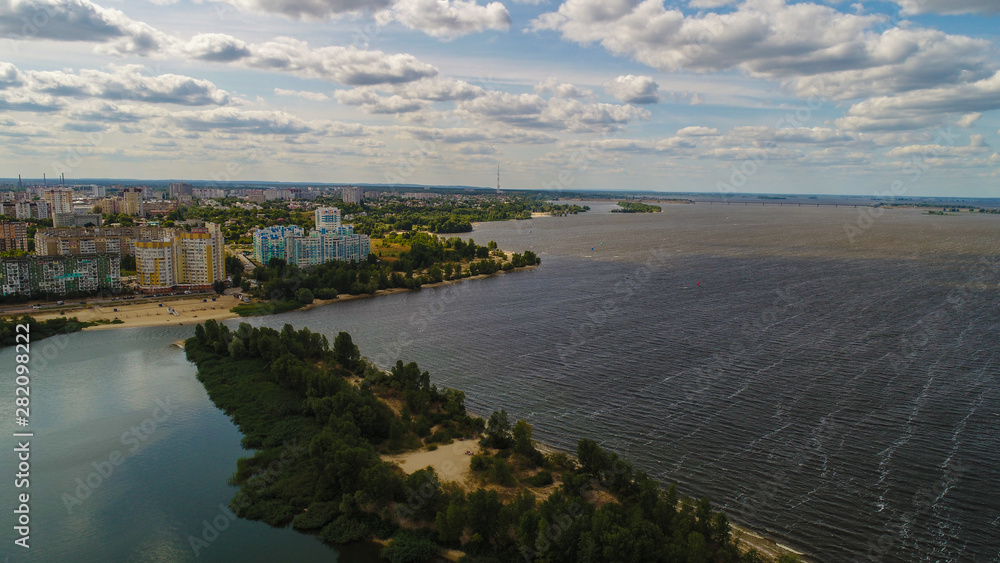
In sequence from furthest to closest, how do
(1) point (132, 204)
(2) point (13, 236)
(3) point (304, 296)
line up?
(1) point (132, 204)
(2) point (13, 236)
(3) point (304, 296)

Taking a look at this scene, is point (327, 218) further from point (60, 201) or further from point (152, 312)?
point (60, 201)

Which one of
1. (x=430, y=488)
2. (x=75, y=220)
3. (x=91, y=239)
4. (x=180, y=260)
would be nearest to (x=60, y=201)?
(x=75, y=220)

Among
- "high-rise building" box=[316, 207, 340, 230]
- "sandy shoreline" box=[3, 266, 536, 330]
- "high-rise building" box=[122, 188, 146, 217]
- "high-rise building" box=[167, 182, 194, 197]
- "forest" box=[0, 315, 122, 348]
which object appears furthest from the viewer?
"high-rise building" box=[167, 182, 194, 197]

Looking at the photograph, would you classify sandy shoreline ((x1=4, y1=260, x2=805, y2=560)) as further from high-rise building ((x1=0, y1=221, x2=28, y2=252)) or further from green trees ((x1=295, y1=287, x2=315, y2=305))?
high-rise building ((x1=0, y1=221, x2=28, y2=252))

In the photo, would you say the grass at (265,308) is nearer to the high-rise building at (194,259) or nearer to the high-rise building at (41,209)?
the high-rise building at (194,259)

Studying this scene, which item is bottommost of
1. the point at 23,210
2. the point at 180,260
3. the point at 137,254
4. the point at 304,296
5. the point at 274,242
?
the point at 304,296

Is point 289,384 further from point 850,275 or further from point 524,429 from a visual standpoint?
point 850,275

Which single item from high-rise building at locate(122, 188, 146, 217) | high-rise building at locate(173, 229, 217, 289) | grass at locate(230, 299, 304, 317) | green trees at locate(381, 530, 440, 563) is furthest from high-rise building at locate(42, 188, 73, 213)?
green trees at locate(381, 530, 440, 563)
